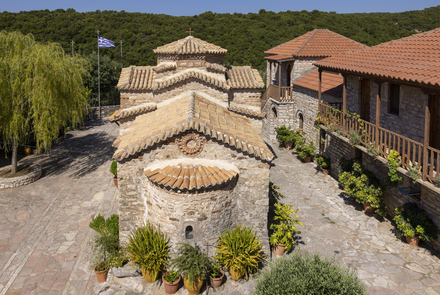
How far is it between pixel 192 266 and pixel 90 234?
467cm

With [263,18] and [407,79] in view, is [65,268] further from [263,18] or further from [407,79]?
[263,18]

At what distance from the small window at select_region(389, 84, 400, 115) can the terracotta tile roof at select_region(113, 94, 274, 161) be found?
475cm

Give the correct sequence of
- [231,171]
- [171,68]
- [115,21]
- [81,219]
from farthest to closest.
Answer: [115,21] < [171,68] < [81,219] < [231,171]

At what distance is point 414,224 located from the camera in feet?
32.5

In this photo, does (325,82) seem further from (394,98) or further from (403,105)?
(403,105)

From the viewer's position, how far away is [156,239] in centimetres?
860

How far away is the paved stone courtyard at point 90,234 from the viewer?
8735mm

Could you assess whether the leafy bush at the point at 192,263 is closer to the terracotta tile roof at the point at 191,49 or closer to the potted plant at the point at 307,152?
the terracotta tile roof at the point at 191,49

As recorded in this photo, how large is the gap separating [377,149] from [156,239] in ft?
22.3

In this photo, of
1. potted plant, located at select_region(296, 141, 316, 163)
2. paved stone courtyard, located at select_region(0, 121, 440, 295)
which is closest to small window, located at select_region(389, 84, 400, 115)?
paved stone courtyard, located at select_region(0, 121, 440, 295)

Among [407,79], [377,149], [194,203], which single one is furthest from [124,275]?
[407,79]

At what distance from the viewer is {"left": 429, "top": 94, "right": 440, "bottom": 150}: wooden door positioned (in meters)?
9.66

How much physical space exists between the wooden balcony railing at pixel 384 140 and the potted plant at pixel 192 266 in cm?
564

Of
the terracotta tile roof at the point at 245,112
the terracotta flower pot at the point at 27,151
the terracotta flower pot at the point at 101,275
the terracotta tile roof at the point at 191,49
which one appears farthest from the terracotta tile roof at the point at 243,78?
the terracotta flower pot at the point at 27,151
